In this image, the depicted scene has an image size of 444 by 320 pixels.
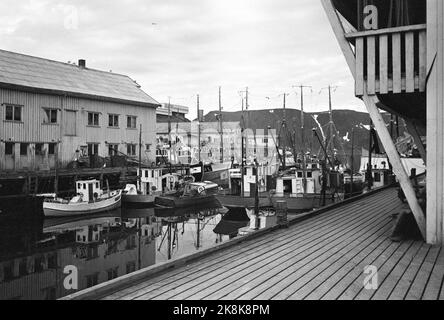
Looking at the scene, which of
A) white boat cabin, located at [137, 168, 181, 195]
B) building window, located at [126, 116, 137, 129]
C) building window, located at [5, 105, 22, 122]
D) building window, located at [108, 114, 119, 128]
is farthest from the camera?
A: building window, located at [126, 116, 137, 129]

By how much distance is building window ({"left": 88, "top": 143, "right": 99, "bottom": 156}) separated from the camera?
4120 centimetres

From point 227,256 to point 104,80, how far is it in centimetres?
4173

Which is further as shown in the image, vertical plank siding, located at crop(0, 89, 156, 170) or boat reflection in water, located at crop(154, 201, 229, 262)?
vertical plank siding, located at crop(0, 89, 156, 170)

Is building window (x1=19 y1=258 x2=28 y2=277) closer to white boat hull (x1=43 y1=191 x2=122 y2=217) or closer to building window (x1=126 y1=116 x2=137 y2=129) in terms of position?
white boat hull (x1=43 y1=191 x2=122 y2=217)

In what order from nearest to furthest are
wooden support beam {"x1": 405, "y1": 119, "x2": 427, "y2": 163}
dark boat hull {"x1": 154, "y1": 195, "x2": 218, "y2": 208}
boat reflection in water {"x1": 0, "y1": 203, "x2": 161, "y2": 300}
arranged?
wooden support beam {"x1": 405, "y1": 119, "x2": 427, "y2": 163} → boat reflection in water {"x1": 0, "y1": 203, "x2": 161, "y2": 300} → dark boat hull {"x1": 154, "y1": 195, "x2": 218, "y2": 208}

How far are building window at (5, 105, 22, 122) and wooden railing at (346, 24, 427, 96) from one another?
106ft

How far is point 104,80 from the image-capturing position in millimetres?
46531

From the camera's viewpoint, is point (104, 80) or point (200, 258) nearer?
point (200, 258)

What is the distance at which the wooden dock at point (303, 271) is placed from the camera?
612 cm

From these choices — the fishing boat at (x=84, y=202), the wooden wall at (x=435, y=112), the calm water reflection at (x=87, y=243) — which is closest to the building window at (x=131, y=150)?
the fishing boat at (x=84, y=202)

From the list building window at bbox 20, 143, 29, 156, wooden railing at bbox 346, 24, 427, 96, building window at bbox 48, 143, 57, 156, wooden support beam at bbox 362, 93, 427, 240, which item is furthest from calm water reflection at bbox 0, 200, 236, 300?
building window at bbox 48, 143, 57, 156

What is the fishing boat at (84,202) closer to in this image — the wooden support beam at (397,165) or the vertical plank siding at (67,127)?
the vertical plank siding at (67,127)
